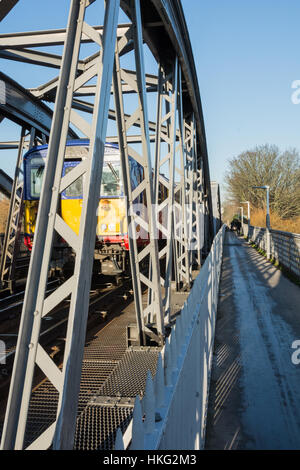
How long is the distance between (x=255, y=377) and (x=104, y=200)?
5.34 m

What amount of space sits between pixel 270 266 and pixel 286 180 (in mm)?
23439

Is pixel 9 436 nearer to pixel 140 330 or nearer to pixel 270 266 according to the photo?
pixel 140 330

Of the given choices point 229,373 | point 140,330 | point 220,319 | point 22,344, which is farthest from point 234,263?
point 22,344

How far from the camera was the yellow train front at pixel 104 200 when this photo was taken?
8.84 metres

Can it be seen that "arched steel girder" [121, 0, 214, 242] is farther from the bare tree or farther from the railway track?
the bare tree

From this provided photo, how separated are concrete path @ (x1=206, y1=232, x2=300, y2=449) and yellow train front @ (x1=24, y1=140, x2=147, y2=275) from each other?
318 centimetres

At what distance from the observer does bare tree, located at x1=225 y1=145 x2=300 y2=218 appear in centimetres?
3894

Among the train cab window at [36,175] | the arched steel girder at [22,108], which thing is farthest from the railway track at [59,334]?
the arched steel girder at [22,108]

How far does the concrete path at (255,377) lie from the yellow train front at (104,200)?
318cm

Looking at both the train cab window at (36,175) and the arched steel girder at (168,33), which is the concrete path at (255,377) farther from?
the train cab window at (36,175)

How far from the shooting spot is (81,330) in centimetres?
239

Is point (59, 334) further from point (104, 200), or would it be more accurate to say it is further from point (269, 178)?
point (269, 178)

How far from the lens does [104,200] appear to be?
357 inches

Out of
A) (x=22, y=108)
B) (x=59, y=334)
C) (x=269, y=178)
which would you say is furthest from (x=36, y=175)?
(x=269, y=178)
